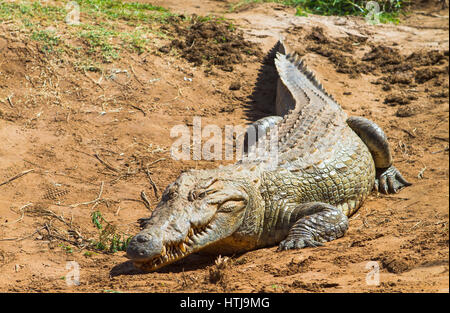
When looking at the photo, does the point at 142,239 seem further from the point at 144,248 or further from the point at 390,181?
the point at 390,181

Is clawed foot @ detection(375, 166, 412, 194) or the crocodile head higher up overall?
the crocodile head

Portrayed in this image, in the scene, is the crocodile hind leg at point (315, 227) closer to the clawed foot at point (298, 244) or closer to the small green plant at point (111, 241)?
the clawed foot at point (298, 244)

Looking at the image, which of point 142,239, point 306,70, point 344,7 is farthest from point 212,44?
point 142,239

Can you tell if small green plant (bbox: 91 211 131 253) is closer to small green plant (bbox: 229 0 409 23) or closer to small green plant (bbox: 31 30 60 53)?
small green plant (bbox: 31 30 60 53)

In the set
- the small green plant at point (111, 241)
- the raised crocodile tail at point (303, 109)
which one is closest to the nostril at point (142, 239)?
the small green plant at point (111, 241)

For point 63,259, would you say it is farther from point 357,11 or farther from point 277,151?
point 357,11

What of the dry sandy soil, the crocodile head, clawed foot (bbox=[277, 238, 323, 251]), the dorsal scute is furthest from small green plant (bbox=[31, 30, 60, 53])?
clawed foot (bbox=[277, 238, 323, 251])

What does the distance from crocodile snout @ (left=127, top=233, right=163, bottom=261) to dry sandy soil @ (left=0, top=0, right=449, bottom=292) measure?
0.23 meters

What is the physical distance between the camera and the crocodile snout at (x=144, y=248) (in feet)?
11.3

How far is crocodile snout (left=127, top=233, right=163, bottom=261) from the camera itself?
11.3ft

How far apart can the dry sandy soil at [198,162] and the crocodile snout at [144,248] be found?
23 centimetres

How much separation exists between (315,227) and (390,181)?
6.25 ft

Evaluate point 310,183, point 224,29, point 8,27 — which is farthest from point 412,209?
point 8,27

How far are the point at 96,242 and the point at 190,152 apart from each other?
8.08ft
